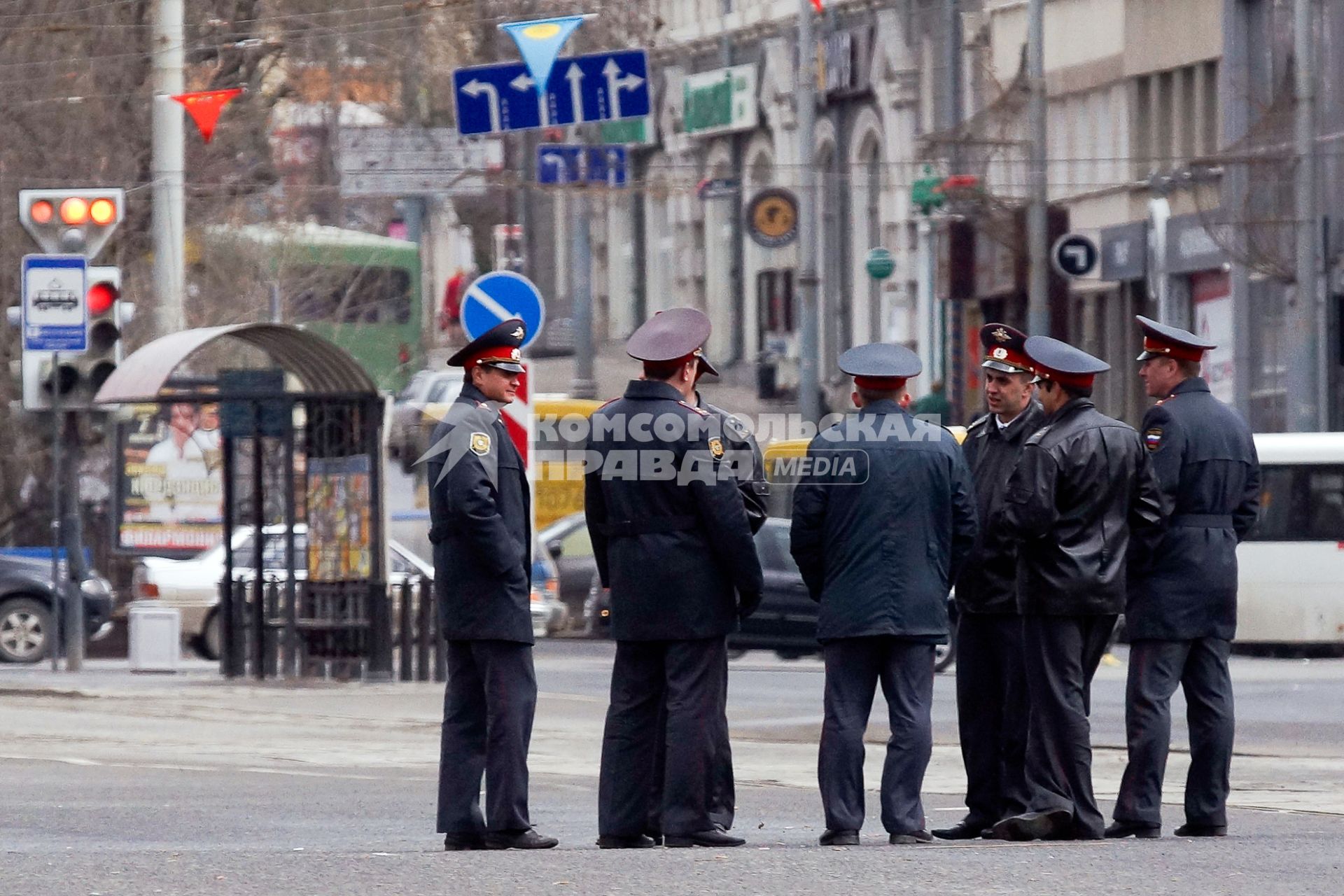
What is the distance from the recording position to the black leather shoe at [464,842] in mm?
9953

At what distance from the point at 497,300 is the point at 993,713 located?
25.3 ft

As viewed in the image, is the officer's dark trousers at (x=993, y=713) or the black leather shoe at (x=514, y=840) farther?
the officer's dark trousers at (x=993, y=713)

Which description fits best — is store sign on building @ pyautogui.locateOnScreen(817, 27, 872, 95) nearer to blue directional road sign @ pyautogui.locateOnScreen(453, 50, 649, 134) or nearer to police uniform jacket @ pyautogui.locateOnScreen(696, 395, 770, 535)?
blue directional road sign @ pyautogui.locateOnScreen(453, 50, 649, 134)

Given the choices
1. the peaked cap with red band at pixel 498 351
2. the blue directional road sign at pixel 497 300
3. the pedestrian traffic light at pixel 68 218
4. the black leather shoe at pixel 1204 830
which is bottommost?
the black leather shoe at pixel 1204 830

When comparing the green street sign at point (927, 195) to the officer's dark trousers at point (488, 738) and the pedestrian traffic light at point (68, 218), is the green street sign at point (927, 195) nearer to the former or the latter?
the pedestrian traffic light at point (68, 218)

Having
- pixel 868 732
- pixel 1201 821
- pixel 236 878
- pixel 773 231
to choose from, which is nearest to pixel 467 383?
pixel 236 878

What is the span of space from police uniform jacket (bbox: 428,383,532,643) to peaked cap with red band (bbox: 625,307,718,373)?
581 mm

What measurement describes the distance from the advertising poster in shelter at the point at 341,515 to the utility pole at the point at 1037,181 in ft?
48.5

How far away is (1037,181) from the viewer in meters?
35.0

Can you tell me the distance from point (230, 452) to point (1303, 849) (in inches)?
534

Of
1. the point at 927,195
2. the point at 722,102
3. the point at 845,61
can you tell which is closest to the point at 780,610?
the point at 927,195

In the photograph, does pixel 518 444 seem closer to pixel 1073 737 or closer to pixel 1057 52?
pixel 1073 737

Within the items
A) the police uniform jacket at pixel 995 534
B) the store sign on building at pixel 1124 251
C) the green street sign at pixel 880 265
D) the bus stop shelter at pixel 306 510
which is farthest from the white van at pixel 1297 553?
the green street sign at pixel 880 265

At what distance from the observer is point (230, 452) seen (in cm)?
2178
